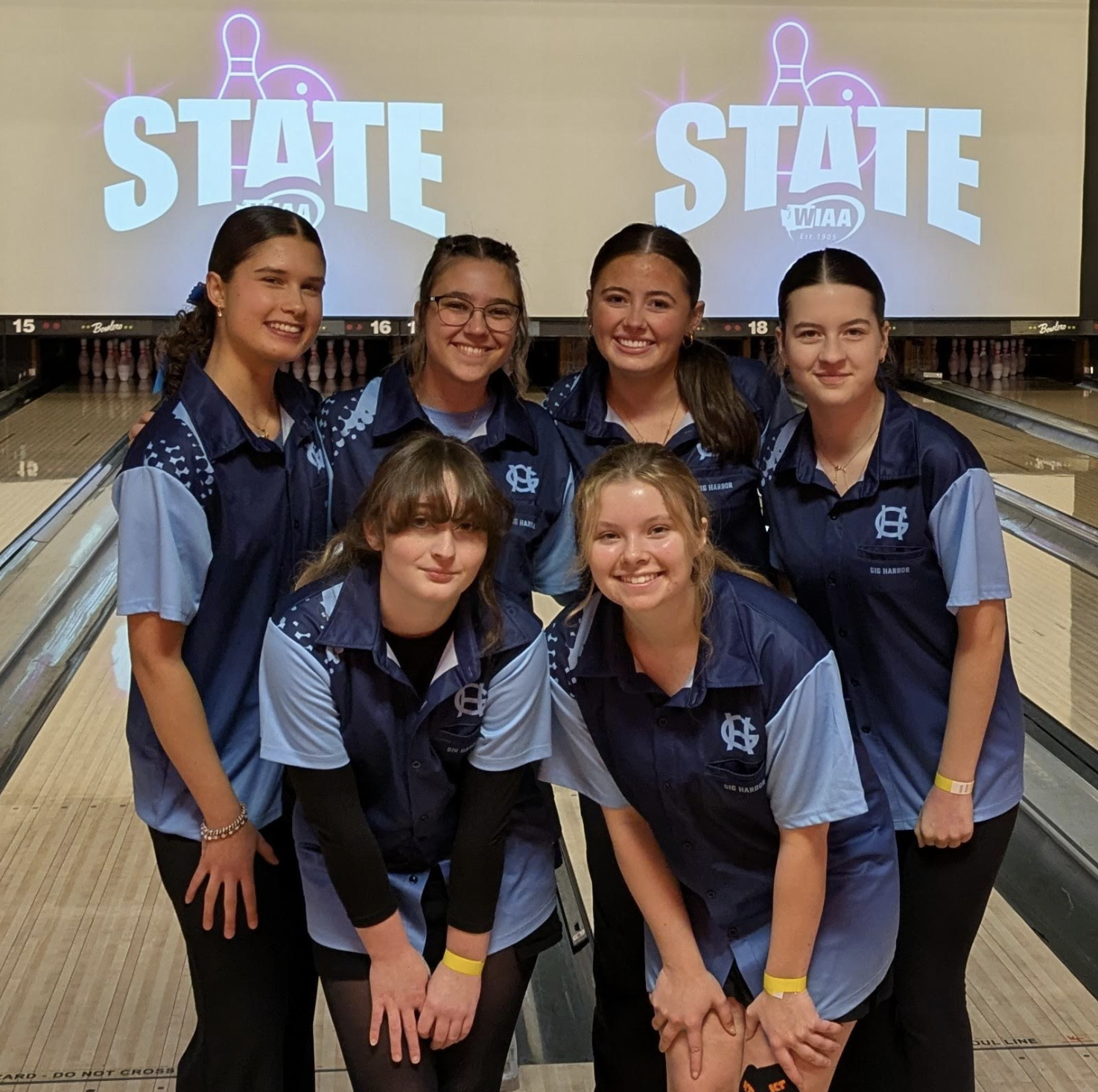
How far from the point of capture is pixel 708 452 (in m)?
1.67

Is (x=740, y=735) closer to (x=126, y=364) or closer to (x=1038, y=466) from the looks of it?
(x=1038, y=466)

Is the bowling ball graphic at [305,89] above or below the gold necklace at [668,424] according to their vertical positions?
above

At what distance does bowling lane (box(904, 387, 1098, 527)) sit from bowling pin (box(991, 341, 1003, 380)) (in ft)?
2.44

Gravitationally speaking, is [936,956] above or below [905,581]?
below

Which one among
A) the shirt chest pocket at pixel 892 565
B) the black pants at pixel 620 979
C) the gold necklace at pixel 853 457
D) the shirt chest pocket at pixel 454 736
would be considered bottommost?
the black pants at pixel 620 979

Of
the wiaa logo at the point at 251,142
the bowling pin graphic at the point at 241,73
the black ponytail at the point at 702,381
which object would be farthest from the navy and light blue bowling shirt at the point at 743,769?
the bowling pin graphic at the point at 241,73

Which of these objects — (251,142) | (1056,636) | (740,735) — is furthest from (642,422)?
(251,142)

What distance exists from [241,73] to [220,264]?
392cm

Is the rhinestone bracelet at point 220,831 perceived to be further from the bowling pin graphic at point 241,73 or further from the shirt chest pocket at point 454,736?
the bowling pin graphic at point 241,73

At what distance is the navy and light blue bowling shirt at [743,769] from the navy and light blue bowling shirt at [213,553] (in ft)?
1.07

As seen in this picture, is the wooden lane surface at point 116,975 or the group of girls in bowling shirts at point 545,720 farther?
the wooden lane surface at point 116,975

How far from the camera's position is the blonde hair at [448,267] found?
1637 millimetres

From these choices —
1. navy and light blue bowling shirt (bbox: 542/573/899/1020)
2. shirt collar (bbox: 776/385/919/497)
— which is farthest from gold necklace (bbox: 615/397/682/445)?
navy and light blue bowling shirt (bbox: 542/573/899/1020)

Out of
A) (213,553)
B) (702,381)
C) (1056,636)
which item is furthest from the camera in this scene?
(1056,636)
